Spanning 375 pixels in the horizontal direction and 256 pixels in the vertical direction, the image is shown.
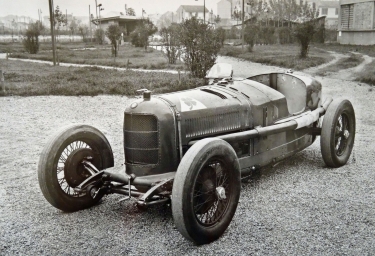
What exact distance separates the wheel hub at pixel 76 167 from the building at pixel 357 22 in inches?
1243

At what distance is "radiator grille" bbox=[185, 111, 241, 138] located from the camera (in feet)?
Answer: 14.7

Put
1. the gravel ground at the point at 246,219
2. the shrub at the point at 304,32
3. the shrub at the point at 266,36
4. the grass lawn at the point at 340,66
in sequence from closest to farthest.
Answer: the gravel ground at the point at 246,219, the grass lawn at the point at 340,66, the shrub at the point at 304,32, the shrub at the point at 266,36

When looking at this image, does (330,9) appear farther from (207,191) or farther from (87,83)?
(207,191)

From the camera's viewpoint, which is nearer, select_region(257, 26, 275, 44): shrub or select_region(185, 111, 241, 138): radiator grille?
select_region(185, 111, 241, 138): radiator grille

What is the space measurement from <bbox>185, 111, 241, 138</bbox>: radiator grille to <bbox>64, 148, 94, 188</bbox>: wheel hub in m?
1.25

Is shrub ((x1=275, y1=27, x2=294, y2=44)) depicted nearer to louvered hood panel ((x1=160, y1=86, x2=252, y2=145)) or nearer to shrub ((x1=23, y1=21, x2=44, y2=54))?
shrub ((x1=23, y1=21, x2=44, y2=54))

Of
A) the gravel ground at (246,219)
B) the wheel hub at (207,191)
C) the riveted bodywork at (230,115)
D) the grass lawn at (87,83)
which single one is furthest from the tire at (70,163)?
the grass lawn at (87,83)

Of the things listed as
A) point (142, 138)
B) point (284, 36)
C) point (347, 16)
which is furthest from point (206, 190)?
point (284, 36)

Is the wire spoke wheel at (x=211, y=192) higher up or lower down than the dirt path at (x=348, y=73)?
lower down

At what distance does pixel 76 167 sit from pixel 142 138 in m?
0.93

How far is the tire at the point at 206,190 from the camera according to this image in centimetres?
353

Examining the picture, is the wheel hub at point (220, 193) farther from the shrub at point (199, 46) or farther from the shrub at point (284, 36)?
the shrub at point (284, 36)

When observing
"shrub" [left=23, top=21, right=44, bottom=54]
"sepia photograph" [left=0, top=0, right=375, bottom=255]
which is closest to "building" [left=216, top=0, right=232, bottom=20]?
"shrub" [left=23, top=21, right=44, bottom=54]

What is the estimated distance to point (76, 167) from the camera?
4.61 meters
